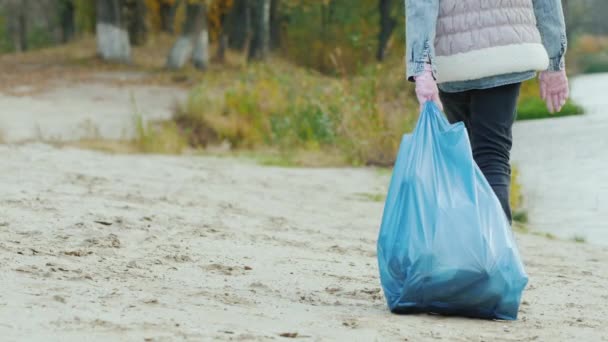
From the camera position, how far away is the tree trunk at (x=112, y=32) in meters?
24.5

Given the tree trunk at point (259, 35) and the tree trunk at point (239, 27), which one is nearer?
the tree trunk at point (259, 35)

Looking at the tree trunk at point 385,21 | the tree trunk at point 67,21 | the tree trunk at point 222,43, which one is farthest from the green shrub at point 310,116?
the tree trunk at point 67,21

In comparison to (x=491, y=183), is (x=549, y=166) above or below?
below

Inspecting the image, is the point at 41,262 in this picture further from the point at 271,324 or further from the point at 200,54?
the point at 200,54

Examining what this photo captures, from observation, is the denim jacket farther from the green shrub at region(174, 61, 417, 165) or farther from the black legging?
the green shrub at region(174, 61, 417, 165)

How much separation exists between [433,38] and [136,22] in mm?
25786

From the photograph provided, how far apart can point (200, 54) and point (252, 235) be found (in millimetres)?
19510

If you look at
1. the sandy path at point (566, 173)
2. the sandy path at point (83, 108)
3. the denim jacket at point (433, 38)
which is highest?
the denim jacket at point (433, 38)

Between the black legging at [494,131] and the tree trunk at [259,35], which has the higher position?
the black legging at [494,131]

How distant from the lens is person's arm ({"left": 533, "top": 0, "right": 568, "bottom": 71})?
3.96 meters

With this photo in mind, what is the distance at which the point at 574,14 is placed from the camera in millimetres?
58188

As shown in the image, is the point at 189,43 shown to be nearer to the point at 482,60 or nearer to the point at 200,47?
the point at 200,47

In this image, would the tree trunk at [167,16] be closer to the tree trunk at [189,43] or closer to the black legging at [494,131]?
the tree trunk at [189,43]

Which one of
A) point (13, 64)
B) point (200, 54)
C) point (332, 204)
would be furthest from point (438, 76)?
point (13, 64)
